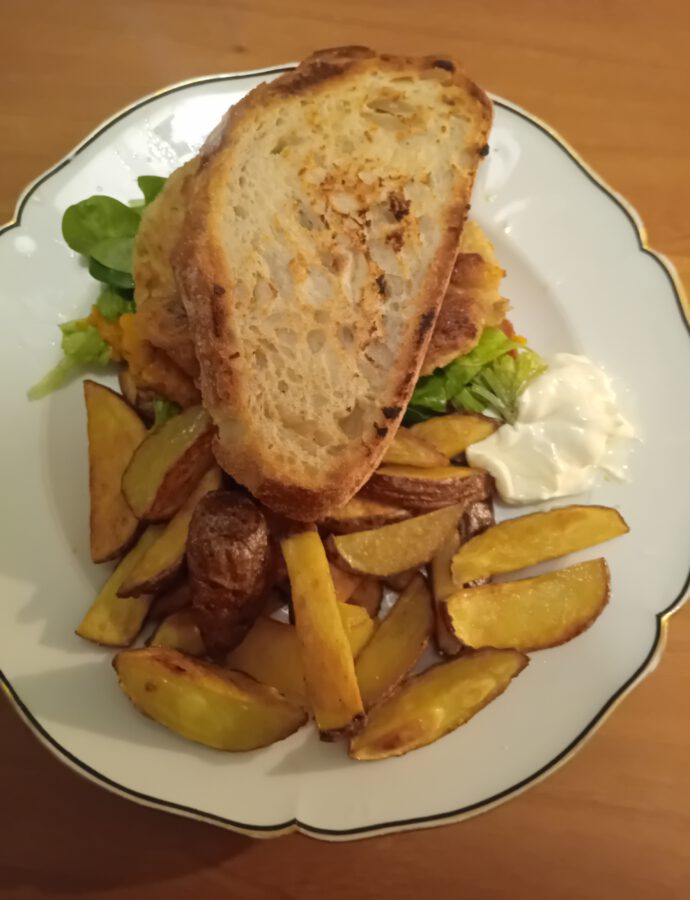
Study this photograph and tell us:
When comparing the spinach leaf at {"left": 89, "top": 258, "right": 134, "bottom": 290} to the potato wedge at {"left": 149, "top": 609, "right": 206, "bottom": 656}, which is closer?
the potato wedge at {"left": 149, "top": 609, "right": 206, "bottom": 656}

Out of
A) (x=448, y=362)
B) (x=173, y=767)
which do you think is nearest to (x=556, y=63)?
(x=448, y=362)

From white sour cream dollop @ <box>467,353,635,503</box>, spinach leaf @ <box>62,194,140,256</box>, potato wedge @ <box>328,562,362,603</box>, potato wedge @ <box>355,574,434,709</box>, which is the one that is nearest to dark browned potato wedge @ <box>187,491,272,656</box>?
potato wedge @ <box>328,562,362,603</box>

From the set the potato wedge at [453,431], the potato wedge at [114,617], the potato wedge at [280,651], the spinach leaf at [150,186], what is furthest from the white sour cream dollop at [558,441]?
the spinach leaf at [150,186]

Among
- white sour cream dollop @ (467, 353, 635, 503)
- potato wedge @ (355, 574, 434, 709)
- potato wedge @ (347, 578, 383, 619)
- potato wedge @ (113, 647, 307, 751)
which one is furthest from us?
white sour cream dollop @ (467, 353, 635, 503)

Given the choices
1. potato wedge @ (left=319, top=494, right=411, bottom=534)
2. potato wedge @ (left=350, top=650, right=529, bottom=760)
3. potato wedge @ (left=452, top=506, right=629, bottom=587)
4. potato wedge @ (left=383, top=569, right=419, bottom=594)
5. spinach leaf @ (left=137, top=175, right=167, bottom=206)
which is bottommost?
potato wedge @ (left=350, top=650, right=529, bottom=760)

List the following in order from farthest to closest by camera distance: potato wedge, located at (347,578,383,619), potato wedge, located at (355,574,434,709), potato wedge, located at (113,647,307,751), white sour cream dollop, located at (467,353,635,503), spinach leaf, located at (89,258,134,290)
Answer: spinach leaf, located at (89,258,134,290) → white sour cream dollop, located at (467,353,635,503) → potato wedge, located at (347,578,383,619) → potato wedge, located at (355,574,434,709) → potato wedge, located at (113,647,307,751)

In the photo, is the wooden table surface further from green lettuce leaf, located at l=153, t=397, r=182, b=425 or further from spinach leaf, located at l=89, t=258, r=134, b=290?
green lettuce leaf, located at l=153, t=397, r=182, b=425
